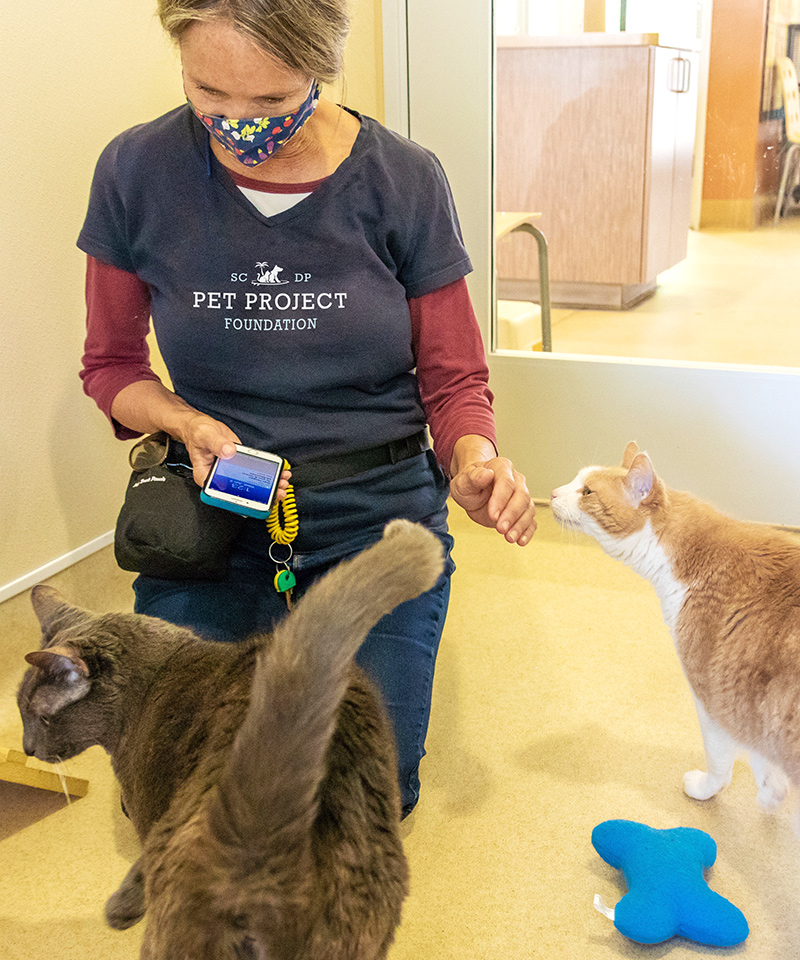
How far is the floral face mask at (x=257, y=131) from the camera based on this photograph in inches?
43.2

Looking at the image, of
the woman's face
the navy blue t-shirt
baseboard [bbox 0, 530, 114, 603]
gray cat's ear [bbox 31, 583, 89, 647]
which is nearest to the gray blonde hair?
the woman's face

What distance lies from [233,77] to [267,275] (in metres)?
0.27

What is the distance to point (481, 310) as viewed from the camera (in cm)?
236

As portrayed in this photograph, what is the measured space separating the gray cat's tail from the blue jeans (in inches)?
22.5

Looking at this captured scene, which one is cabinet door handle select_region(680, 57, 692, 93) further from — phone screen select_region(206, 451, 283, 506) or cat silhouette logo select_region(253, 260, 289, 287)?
phone screen select_region(206, 451, 283, 506)

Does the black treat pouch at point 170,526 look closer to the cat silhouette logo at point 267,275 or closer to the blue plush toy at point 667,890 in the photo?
the cat silhouette logo at point 267,275

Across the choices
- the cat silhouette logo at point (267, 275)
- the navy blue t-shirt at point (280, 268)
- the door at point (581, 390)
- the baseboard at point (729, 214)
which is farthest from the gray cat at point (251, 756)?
the baseboard at point (729, 214)

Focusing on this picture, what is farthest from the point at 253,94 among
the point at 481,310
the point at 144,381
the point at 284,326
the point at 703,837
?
the point at 481,310

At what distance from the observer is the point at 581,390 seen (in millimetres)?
2301

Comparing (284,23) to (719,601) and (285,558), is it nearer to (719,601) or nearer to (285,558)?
(285,558)

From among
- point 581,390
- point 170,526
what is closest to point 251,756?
point 170,526

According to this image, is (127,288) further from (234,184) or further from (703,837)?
(703,837)

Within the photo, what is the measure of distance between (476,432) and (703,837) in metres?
0.65

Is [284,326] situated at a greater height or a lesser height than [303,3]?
lesser
